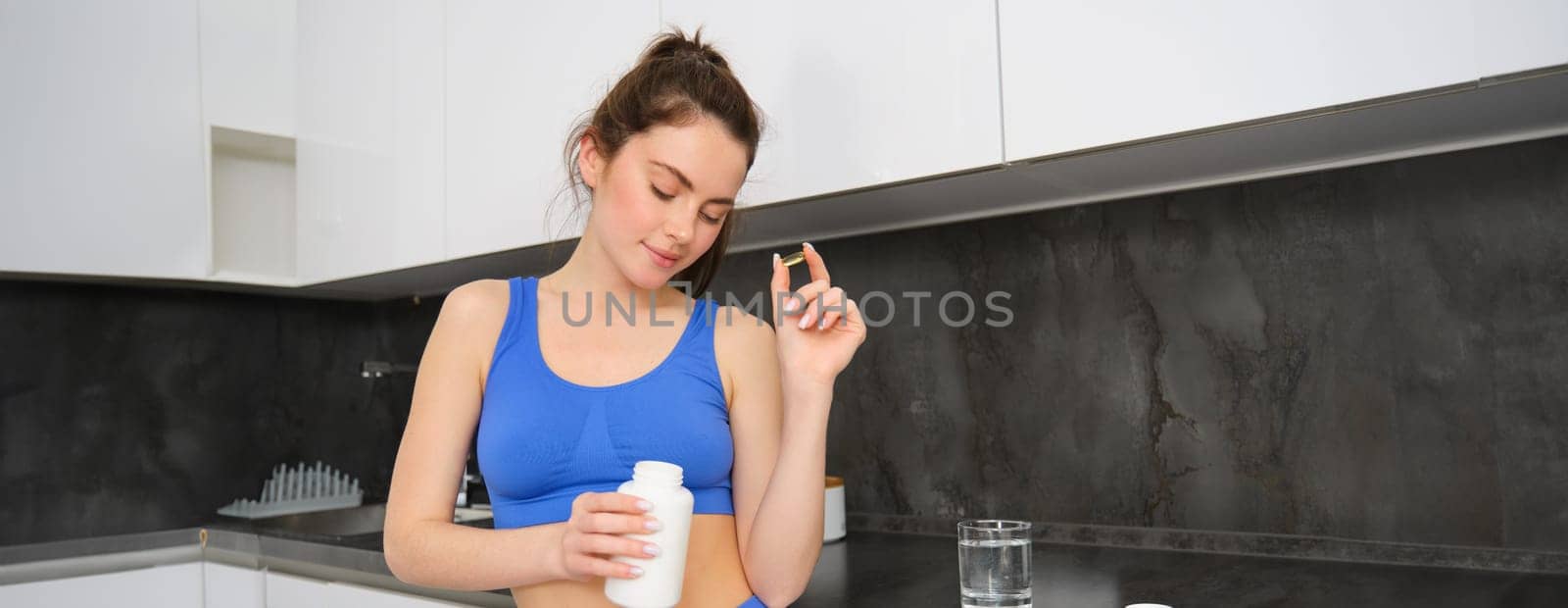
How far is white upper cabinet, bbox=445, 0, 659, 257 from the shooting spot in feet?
5.69

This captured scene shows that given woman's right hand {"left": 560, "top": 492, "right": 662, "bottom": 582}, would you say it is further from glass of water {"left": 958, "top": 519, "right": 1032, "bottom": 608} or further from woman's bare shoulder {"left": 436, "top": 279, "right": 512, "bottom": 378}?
glass of water {"left": 958, "top": 519, "right": 1032, "bottom": 608}

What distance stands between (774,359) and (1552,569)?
95 cm

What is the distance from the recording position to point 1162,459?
5.08ft

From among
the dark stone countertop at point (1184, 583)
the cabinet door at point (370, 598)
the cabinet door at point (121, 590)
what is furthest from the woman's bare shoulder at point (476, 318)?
the cabinet door at point (121, 590)

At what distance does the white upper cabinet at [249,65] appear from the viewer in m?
2.32

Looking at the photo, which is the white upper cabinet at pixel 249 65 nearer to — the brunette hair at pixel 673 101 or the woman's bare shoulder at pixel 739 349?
the brunette hair at pixel 673 101

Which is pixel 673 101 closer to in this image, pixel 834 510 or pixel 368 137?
pixel 834 510

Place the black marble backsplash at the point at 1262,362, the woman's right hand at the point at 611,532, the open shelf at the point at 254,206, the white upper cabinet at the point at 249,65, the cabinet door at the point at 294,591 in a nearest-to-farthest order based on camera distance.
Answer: the woman's right hand at the point at 611,532, the black marble backsplash at the point at 1262,362, the cabinet door at the point at 294,591, the white upper cabinet at the point at 249,65, the open shelf at the point at 254,206

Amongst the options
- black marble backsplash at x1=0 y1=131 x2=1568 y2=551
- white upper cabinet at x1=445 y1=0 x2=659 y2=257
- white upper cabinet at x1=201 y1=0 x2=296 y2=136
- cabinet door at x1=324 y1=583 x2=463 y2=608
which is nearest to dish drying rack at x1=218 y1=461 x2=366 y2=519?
cabinet door at x1=324 y1=583 x2=463 y2=608

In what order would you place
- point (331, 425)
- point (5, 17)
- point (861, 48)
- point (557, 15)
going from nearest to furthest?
point (861, 48), point (557, 15), point (5, 17), point (331, 425)

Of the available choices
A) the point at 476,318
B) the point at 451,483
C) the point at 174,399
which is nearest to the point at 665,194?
the point at 476,318

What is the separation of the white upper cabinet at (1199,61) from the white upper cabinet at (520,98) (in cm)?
66

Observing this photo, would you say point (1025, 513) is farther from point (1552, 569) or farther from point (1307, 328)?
point (1552, 569)

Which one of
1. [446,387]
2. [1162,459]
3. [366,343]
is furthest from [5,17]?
[1162,459]
